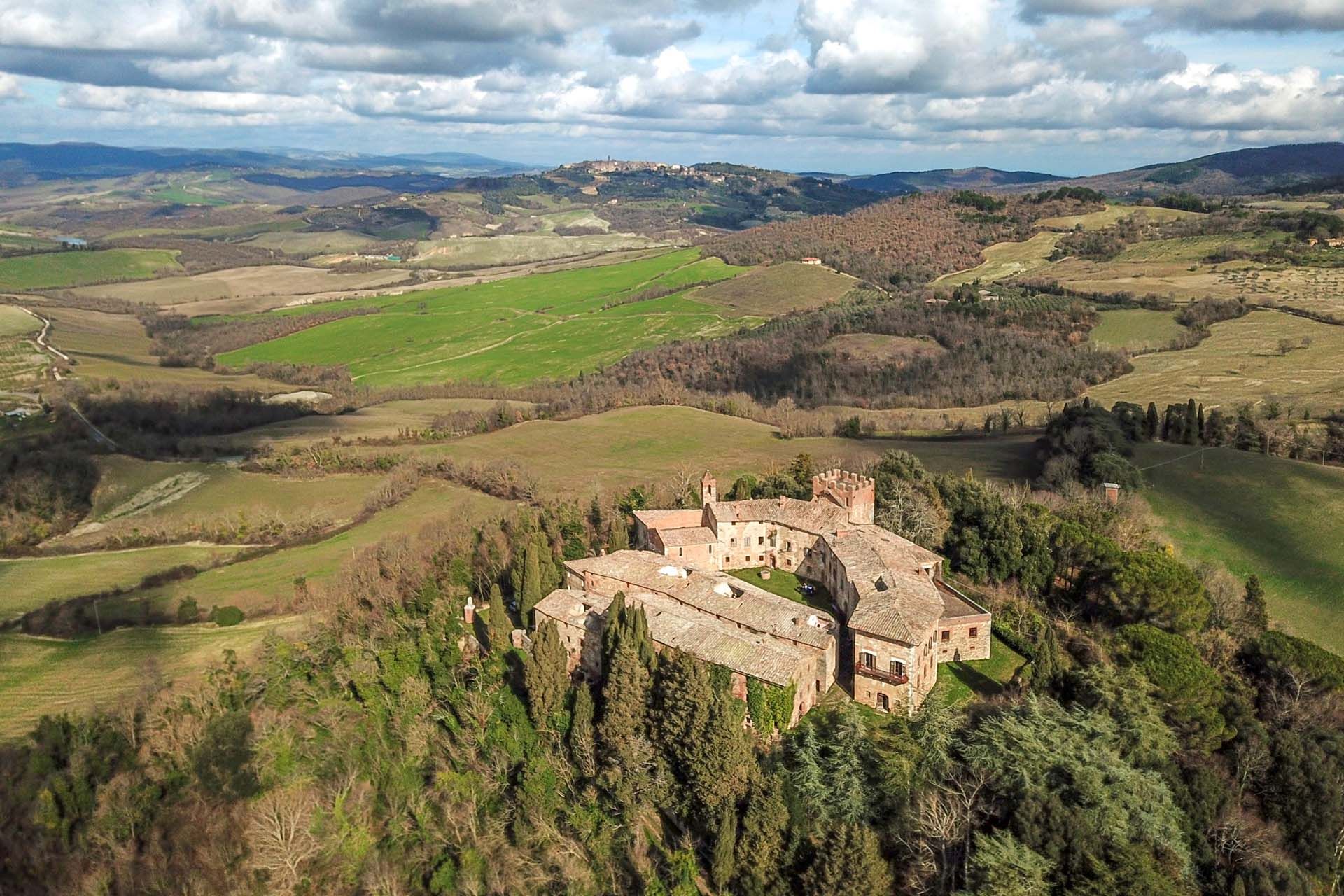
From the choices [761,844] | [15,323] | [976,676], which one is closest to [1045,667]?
[976,676]

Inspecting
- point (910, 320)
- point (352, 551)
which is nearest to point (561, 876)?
point (352, 551)

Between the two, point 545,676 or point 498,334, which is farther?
point 498,334

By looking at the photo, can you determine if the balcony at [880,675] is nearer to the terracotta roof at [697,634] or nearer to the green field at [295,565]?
the terracotta roof at [697,634]

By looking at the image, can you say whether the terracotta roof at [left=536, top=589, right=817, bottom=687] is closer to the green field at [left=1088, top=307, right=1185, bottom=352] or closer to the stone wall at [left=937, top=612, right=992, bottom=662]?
the stone wall at [left=937, top=612, right=992, bottom=662]

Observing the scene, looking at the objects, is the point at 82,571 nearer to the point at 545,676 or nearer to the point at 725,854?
the point at 545,676

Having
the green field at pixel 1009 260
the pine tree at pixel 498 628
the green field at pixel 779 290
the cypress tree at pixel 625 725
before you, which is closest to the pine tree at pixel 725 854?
the cypress tree at pixel 625 725

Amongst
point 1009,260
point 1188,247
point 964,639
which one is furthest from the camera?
point 1009,260
